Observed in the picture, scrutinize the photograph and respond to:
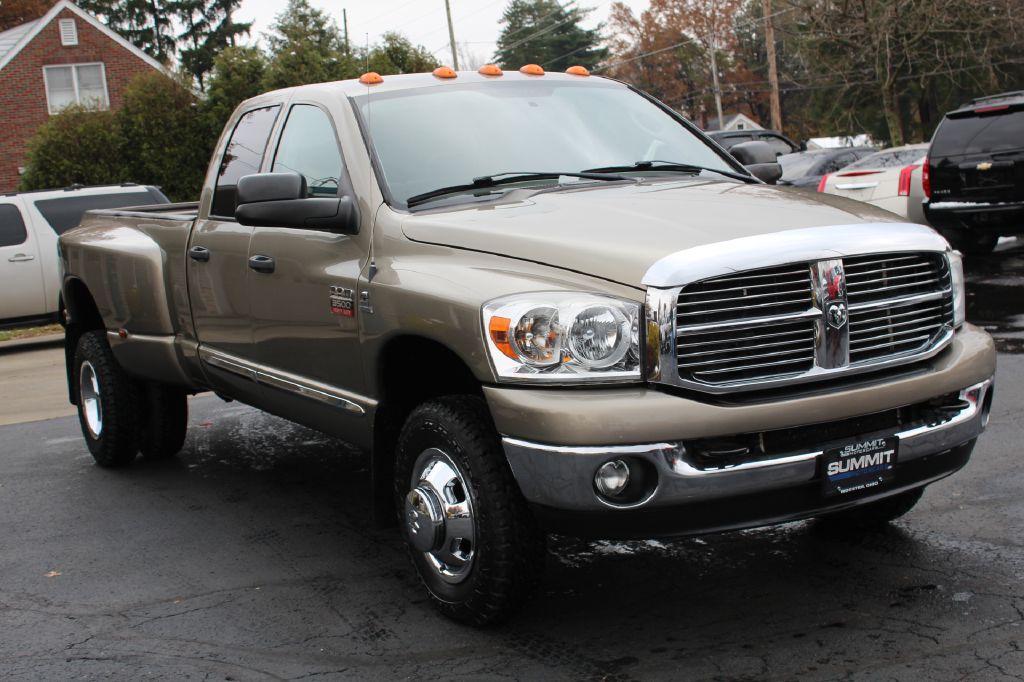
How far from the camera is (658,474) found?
3.66 metres

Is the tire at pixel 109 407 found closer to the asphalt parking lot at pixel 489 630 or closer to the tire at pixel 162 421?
the tire at pixel 162 421

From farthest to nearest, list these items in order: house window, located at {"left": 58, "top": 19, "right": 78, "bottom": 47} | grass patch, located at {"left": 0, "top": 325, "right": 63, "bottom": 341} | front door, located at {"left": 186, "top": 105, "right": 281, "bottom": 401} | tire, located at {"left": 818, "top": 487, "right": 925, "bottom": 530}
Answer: house window, located at {"left": 58, "top": 19, "right": 78, "bottom": 47} → grass patch, located at {"left": 0, "top": 325, "right": 63, "bottom": 341} → front door, located at {"left": 186, "top": 105, "right": 281, "bottom": 401} → tire, located at {"left": 818, "top": 487, "right": 925, "bottom": 530}

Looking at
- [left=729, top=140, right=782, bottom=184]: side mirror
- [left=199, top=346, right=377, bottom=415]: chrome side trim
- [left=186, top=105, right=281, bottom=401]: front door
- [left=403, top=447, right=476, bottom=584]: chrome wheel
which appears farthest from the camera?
[left=729, top=140, right=782, bottom=184]: side mirror

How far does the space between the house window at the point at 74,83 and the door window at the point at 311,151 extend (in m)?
36.8

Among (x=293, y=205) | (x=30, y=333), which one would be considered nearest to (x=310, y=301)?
(x=293, y=205)

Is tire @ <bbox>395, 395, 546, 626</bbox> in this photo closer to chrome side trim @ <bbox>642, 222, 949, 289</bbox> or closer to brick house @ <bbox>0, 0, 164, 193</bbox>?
chrome side trim @ <bbox>642, 222, 949, 289</bbox>

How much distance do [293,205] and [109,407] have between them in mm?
2816

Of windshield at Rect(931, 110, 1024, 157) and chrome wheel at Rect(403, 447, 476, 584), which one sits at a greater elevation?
windshield at Rect(931, 110, 1024, 157)

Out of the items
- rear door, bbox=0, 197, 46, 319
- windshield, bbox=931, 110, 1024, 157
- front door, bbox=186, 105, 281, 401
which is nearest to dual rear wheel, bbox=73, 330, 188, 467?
front door, bbox=186, 105, 281, 401

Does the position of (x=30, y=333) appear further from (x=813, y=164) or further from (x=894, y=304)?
(x=894, y=304)

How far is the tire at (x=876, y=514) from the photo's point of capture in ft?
16.5

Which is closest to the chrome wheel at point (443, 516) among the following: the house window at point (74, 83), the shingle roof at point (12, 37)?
the house window at point (74, 83)

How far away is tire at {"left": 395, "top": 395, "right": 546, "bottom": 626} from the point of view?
3990 millimetres

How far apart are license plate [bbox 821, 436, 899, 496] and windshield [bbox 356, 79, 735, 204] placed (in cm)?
172
